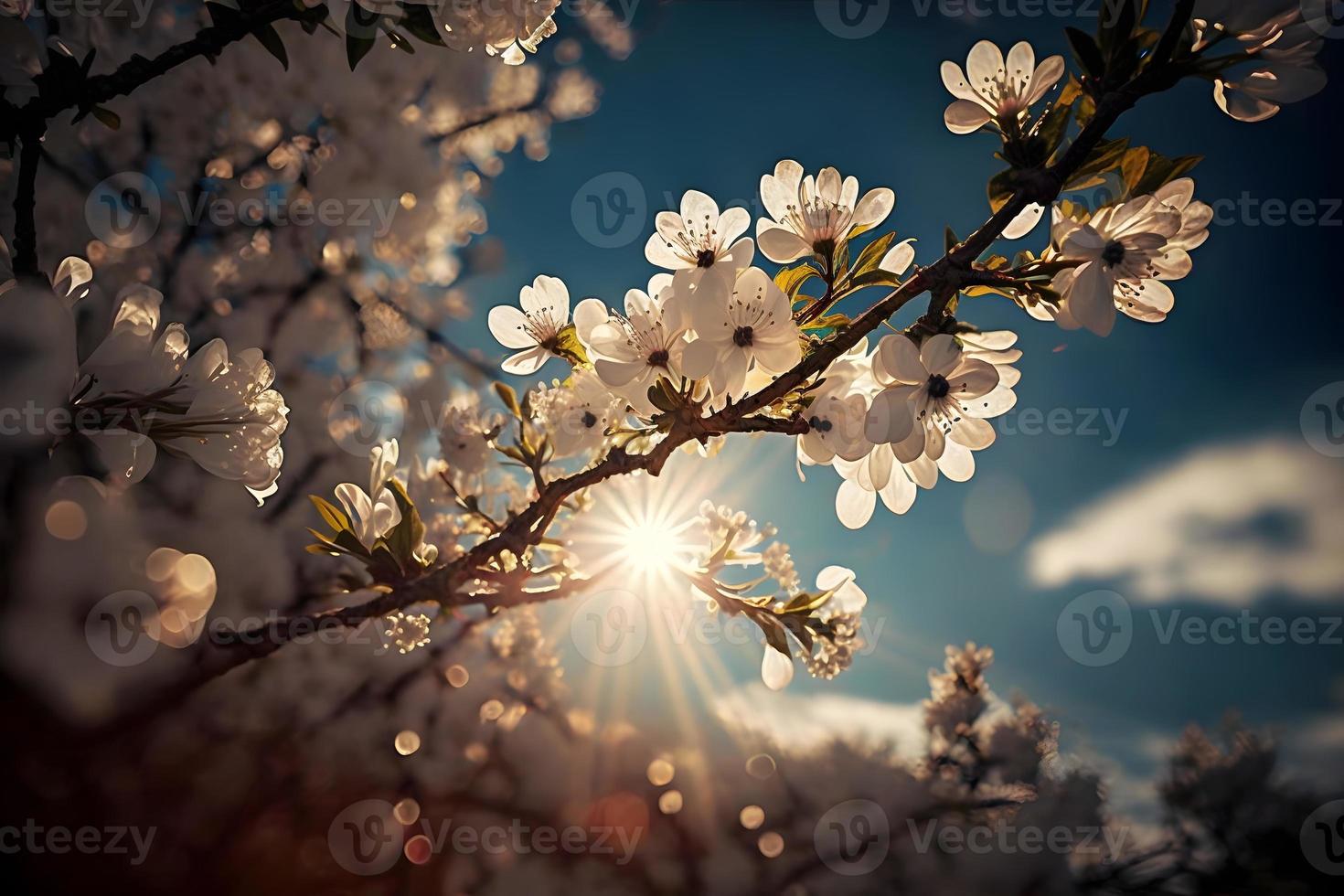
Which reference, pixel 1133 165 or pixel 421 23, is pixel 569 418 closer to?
pixel 421 23

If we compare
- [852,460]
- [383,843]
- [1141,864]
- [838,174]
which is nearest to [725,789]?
[383,843]

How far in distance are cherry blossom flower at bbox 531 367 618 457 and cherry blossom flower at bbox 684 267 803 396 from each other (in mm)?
133

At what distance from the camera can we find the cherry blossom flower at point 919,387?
1.17ft

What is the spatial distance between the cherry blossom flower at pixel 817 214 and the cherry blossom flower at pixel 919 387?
122 millimetres

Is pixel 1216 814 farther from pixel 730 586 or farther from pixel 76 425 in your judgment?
pixel 76 425

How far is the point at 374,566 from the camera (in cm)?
46

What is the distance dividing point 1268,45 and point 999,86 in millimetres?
138

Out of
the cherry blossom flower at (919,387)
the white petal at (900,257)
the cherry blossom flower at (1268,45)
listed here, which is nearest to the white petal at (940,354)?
the cherry blossom flower at (919,387)

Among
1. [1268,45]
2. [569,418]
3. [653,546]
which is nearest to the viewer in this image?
[1268,45]

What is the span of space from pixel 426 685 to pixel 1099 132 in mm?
1986

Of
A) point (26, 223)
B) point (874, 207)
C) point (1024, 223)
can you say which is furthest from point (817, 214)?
point (26, 223)

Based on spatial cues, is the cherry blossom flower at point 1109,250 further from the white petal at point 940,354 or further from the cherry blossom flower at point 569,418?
the cherry blossom flower at point 569,418

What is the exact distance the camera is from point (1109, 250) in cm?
35

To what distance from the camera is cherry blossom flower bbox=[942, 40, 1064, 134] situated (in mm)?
398
